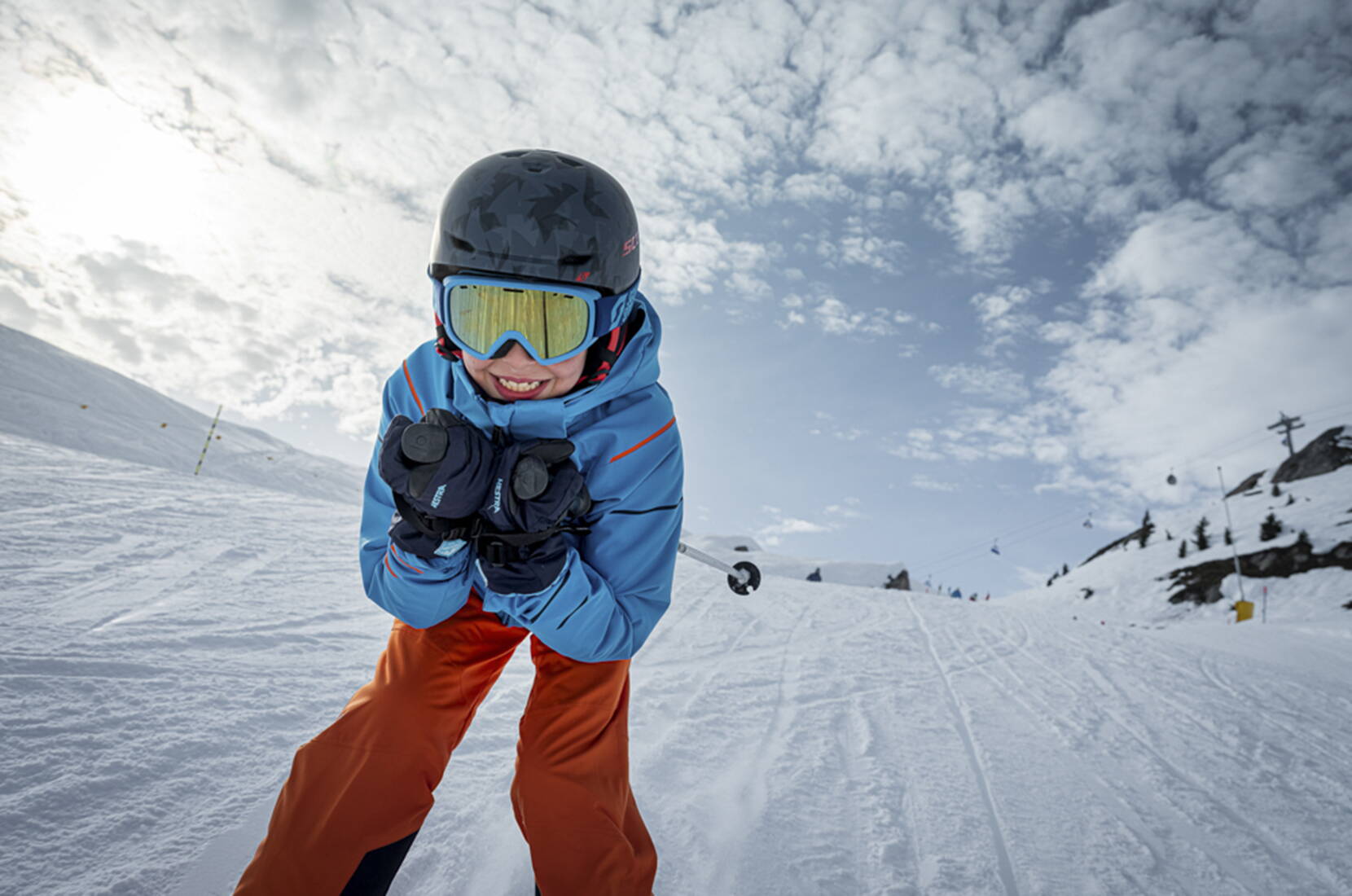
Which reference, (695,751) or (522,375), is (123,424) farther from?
(522,375)

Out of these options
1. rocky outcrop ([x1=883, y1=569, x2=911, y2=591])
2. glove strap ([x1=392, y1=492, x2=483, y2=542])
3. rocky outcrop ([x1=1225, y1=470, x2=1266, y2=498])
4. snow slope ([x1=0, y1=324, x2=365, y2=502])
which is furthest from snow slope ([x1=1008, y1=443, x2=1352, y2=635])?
snow slope ([x1=0, y1=324, x2=365, y2=502])

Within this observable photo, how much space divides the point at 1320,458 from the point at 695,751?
227 feet

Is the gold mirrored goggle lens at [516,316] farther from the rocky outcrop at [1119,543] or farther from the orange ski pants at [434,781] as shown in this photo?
the rocky outcrop at [1119,543]

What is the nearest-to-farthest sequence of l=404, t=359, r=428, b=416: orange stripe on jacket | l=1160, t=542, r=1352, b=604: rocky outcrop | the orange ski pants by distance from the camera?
the orange ski pants < l=404, t=359, r=428, b=416: orange stripe on jacket < l=1160, t=542, r=1352, b=604: rocky outcrop

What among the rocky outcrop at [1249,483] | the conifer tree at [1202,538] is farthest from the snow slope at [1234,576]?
the rocky outcrop at [1249,483]

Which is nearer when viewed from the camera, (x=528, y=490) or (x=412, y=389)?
(x=528, y=490)

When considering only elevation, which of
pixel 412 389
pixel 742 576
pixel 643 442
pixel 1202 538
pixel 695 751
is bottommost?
pixel 695 751

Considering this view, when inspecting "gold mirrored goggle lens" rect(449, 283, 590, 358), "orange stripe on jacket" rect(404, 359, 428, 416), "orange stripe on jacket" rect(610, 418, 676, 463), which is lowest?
"orange stripe on jacket" rect(610, 418, 676, 463)

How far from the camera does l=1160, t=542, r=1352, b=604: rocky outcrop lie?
84.6ft

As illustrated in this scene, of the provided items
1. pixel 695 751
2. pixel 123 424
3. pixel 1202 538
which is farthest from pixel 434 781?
pixel 1202 538

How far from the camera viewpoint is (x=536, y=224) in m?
1.79

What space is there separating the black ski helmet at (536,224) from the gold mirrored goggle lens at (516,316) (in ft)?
0.25

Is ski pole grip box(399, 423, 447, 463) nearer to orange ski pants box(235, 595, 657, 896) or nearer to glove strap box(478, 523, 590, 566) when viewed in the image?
glove strap box(478, 523, 590, 566)

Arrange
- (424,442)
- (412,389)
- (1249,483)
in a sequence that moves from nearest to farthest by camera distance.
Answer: (424,442), (412,389), (1249,483)
